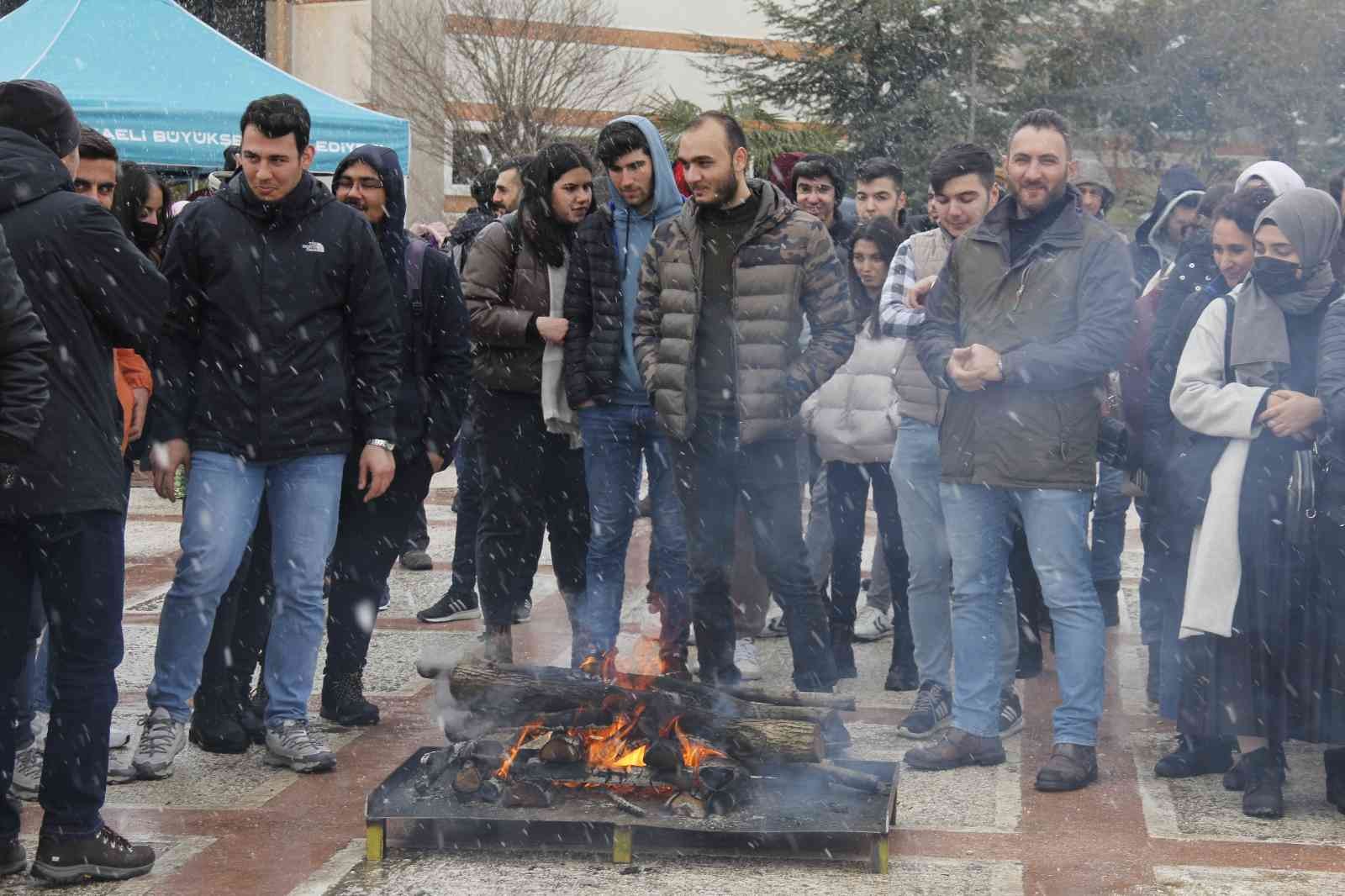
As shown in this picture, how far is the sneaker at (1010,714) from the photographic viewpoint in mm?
6723

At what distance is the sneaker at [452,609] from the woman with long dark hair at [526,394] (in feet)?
4.83

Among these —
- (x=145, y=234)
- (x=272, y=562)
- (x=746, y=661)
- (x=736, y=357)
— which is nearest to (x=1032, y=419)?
(x=736, y=357)

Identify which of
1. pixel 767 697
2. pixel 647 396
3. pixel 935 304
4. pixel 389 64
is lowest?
pixel 767 697

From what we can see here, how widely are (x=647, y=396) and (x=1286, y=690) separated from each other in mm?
2788

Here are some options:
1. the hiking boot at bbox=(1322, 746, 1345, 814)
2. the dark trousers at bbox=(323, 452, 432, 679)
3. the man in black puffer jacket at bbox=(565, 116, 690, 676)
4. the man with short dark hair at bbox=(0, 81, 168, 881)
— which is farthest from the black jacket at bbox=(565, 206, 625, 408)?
the hiking boot at bbox=(1322, 746, 1345, 814)

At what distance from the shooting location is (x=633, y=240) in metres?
7.14

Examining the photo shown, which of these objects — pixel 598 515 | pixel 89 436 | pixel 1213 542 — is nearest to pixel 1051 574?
pixel 1213 542

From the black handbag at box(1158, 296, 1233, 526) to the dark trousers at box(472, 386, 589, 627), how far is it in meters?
2.58

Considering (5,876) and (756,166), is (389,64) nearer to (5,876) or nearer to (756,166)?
(756,166)

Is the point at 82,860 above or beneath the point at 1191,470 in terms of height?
beneath

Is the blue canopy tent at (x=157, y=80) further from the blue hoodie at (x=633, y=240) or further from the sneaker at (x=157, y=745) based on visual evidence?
the sneaker at (x=157, y=745)

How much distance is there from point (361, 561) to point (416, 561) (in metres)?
3.77

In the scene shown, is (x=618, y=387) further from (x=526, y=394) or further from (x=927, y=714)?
(x=927, y=714)

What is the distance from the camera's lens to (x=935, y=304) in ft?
21.0
